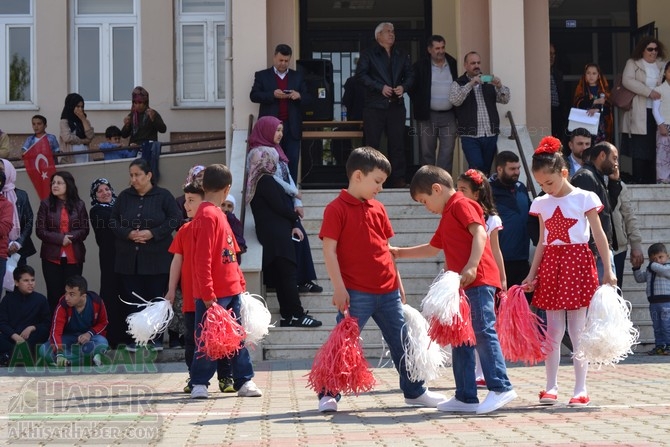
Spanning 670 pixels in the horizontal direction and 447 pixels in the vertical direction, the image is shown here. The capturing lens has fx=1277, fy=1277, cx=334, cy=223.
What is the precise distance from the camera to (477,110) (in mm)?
15906

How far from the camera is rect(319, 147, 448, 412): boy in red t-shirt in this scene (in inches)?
337

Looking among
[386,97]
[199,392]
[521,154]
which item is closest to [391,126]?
[386,97]

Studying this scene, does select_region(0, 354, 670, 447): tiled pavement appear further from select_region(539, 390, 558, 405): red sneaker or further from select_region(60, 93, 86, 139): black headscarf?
select_region(60, 93, 86, 139): black headscarf

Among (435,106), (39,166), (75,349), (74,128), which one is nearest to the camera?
(75,349)

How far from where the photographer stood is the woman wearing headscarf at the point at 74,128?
19.2 meters

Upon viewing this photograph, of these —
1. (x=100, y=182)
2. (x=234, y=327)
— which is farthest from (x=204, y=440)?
(x=100, y=182)

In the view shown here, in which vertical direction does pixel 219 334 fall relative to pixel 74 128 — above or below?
below

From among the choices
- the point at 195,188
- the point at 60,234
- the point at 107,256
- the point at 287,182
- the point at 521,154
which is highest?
the point at 521,154

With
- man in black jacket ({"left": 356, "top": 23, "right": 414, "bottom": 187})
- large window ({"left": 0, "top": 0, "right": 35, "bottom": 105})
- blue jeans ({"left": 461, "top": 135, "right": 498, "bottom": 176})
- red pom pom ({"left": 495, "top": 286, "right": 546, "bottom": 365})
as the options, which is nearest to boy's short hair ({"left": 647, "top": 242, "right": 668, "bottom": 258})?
blue jeans ({"left": 461, "top": 135, "right": 498, "bottom": 176})

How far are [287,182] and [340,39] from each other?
7.71 m

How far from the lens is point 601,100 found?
1645 centimetres

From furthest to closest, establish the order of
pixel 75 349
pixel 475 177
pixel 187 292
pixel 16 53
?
pixel 16 53, pixel 75 349, pixel 187 292, pixel 475 177

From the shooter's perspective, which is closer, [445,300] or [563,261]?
[445,300]

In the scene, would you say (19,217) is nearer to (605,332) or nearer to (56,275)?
(56,275)
